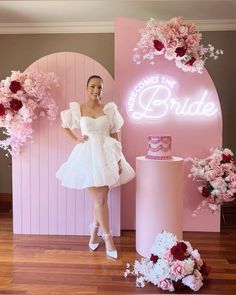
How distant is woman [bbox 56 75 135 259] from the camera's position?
304 cm

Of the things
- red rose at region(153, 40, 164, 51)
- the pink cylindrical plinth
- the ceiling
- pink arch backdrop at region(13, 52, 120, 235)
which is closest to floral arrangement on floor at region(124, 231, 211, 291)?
the pink cylindrical plinth

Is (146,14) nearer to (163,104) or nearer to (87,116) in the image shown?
(163,104)

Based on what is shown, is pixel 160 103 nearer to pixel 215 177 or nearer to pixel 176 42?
pixel 176 42

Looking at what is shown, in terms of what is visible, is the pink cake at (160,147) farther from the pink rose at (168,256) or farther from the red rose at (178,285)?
the red rose at (178,285)

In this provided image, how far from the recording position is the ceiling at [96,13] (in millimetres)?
3832

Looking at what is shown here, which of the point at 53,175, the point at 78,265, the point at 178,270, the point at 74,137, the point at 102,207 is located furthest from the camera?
the point at 53,175

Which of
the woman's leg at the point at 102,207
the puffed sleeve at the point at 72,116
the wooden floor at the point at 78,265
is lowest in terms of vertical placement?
the wooden floor at the point at 78,265

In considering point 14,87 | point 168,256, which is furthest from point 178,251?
point 14,87

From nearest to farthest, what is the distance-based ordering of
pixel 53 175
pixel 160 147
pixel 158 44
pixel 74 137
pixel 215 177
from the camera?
pixel 160 147, pixel 74 137, pixel 158 44, pixel 215 177, pixel 53 175

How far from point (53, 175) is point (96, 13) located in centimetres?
207

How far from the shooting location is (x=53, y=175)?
3.66m

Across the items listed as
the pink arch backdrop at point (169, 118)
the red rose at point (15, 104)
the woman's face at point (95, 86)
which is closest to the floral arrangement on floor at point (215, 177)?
the pink arch backdrop at point (169, 118)

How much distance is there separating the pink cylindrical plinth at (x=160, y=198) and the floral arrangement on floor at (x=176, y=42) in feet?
3.54

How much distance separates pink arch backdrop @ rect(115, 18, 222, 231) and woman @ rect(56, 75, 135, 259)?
53 cm
